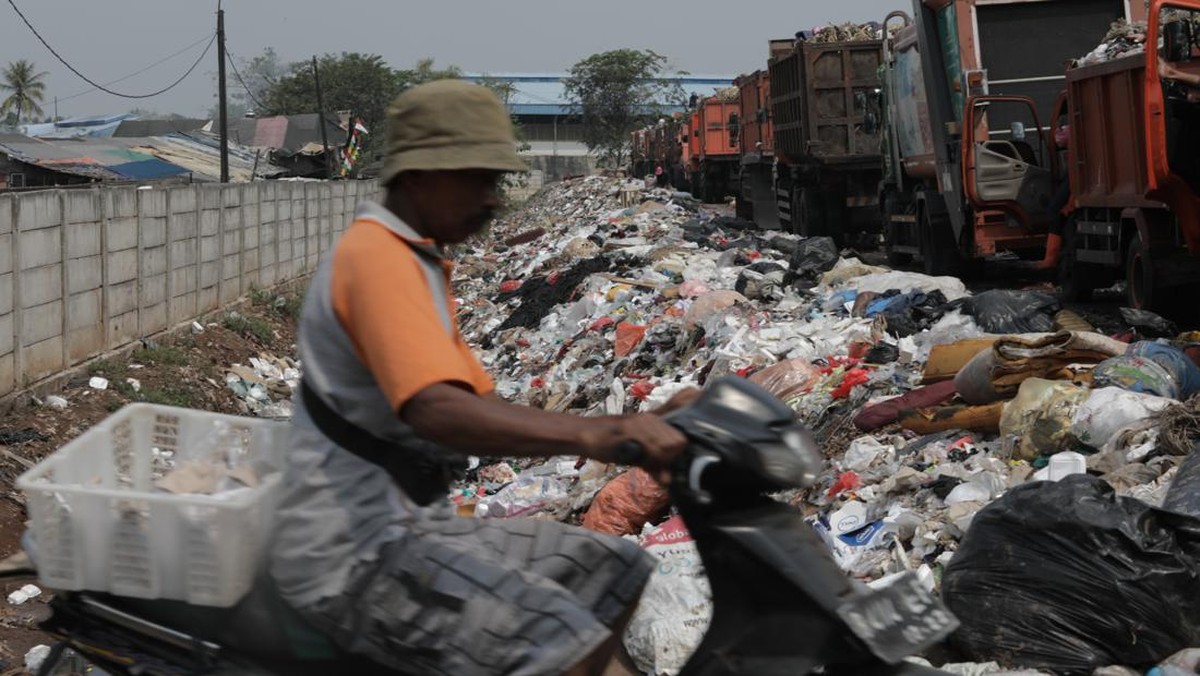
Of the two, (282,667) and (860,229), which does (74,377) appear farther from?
(860,229)

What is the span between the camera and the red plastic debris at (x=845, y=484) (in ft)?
21.5

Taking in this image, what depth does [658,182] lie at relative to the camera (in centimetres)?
5034

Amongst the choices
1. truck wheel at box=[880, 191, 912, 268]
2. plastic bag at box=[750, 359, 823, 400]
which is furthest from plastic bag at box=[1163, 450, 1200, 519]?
truck wheel at box=[880, 191, 912, 268]

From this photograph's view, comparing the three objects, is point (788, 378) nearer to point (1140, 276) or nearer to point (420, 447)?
point (1140, 276)

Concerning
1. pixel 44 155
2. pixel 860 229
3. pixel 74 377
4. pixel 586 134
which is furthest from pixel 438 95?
pixel 586 134

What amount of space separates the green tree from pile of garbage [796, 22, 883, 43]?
188 feet

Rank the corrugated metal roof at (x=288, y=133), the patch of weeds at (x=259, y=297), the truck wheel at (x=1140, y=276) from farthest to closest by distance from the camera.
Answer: the corrugated metal roof at (x=288, y=133) < the patch of weeds at (x=259, y=297) < the truck wheel at (x=1140, y=276)

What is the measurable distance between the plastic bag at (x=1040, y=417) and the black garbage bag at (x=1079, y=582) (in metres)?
1.79

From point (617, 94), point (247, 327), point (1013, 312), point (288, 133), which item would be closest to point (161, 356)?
point (247, 327)

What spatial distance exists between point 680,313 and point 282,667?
10657 millimetres

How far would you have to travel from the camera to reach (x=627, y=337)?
40.9 feet

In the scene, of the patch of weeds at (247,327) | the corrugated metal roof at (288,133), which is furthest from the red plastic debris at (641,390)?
the corrugated metal roof at (288,133)

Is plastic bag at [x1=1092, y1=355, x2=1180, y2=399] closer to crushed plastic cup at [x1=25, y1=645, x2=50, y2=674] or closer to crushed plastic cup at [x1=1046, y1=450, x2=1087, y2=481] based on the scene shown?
crushed plastic cup at [x1=1046, y1=450, x2=1087, y2=481]

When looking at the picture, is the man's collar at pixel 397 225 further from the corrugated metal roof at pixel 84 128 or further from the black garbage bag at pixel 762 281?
the corrugated metal roof at pixel 84 128
